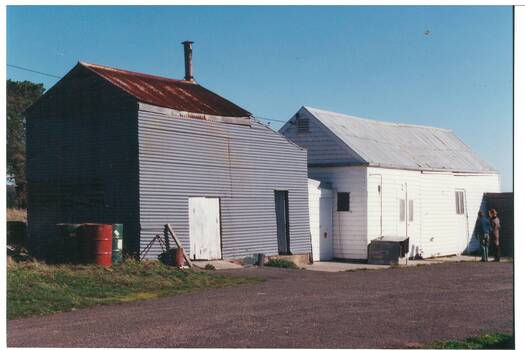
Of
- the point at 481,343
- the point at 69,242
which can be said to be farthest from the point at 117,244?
the point at 481,343

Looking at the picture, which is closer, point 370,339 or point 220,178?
point 370,339

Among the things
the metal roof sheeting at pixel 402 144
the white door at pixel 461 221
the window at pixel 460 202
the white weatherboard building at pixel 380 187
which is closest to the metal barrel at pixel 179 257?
the white weatherboard building at pixel 380 187

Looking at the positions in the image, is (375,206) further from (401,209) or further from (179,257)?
(179,257)

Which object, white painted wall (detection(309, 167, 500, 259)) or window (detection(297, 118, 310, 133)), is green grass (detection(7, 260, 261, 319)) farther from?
window (detection(297, 118, 310, 133))

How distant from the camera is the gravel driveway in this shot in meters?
10.1

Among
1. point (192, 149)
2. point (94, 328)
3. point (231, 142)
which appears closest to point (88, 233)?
point (192, 149)

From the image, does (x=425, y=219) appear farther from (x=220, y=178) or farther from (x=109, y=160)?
(x=109, y=160)

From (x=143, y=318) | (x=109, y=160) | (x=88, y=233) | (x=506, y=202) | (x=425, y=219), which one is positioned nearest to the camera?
(x=143, y=318)

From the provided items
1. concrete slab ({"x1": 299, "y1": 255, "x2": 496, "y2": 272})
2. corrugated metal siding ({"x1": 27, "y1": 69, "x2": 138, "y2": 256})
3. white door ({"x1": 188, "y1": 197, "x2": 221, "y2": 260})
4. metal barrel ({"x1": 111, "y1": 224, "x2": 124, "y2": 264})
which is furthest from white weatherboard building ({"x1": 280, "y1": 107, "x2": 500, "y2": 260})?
metal barrel ({"x1": 111, "y1": 224, "x2": 124, "y2": 264})

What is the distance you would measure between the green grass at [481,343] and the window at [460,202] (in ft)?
72.0

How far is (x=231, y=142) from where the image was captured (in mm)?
23484

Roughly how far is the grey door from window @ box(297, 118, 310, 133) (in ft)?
12.4

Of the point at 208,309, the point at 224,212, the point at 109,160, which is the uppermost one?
the point at 109,160

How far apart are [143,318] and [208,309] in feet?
4.74
